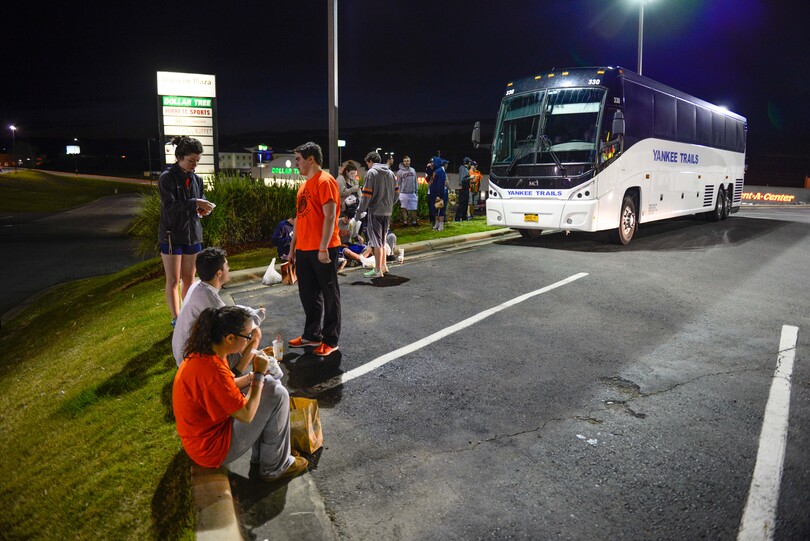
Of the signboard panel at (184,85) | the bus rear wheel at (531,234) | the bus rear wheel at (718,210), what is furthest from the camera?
the bus rear wheel at (718,210)

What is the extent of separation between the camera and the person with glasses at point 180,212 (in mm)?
5477

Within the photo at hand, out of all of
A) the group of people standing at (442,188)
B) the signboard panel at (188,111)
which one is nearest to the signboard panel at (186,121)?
the signboard panel at (188,111)

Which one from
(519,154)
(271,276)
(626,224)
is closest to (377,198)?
(271,276)

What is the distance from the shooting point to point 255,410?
10.2 feet

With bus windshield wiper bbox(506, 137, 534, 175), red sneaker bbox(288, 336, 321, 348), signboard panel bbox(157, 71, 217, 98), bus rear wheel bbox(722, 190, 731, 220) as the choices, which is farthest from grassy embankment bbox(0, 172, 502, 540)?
bus rear wheel bbox(722, 190, 731, 220)

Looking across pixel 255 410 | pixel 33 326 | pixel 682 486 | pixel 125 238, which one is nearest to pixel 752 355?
pixel 682 486

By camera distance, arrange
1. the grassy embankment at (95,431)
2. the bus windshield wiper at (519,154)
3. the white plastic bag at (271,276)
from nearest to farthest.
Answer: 1. the grassy embankment at (95,431)
2. the white plastic bag at (271,276)
3. the bus windshield wiper at (519,154)

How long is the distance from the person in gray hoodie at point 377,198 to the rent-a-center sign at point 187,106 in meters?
8.32

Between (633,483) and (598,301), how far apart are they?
4.52m

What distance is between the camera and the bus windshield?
37.8ft

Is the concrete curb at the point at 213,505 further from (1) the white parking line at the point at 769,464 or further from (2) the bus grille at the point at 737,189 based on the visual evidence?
(2) the bus grille at the point at 737,189

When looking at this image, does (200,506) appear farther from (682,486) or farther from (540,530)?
(682,486)

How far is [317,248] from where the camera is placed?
5.21 meters

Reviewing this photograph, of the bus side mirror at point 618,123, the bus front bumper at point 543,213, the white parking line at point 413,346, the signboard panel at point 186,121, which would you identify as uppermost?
the signboard panel at point 186,121
